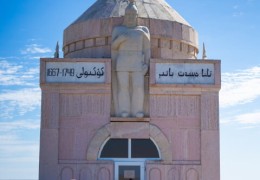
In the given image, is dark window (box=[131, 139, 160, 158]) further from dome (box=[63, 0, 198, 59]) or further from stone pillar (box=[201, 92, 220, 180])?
dome (box=[63, 0, 198, 59])

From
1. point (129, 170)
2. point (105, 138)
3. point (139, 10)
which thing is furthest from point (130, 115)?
point (139, 10)

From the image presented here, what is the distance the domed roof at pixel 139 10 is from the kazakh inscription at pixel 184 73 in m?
2.71

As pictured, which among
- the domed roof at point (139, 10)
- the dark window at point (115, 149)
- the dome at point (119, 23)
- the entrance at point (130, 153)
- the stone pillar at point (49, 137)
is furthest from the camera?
the domed roof at point (139, 10)

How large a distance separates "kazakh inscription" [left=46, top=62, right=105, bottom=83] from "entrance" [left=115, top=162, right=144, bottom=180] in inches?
128

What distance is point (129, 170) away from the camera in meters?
19.8

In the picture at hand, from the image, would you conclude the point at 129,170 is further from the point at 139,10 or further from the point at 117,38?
the point at 139,10

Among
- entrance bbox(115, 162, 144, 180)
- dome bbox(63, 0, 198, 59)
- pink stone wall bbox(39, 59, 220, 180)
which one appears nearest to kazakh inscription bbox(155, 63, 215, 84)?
pink stone wall bbox(39, 59, 220, 180)

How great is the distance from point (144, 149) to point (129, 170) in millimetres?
959

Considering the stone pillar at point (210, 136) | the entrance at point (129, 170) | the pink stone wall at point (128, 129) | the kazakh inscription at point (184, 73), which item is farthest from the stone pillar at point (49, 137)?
the stone pillar at point (210, 136)

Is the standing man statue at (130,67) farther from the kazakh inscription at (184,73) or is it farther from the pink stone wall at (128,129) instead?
the kazakh inscription at (184,73)

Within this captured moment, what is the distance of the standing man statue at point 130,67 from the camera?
65.9 ft

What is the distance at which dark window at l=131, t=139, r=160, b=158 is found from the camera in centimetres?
1995

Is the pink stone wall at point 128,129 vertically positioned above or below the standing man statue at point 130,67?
below

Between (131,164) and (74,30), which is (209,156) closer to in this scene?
(131,164)
